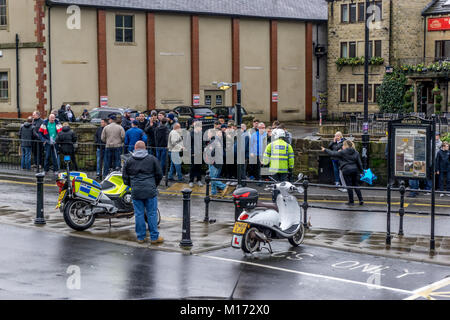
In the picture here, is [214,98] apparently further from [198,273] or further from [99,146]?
[198,273]

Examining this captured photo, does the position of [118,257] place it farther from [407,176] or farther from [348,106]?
[348,106]

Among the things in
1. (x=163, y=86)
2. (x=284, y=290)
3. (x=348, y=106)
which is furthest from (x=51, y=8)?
(x=284, y=290)

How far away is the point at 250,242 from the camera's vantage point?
1309cm

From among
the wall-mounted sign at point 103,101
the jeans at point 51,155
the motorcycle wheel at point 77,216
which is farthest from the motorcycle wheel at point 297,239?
the wall-mounted sign at point 103,101

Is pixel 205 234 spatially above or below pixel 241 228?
Answer: below

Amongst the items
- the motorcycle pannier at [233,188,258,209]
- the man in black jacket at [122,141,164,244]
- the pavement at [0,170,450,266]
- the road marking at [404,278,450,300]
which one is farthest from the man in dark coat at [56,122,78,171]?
the road marking at [404,278,450,300]

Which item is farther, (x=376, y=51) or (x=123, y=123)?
(x=376, y=51)

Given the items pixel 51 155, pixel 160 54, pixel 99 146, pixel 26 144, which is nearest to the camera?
pixel 99 146

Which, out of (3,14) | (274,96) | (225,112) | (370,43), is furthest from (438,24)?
(3,14)

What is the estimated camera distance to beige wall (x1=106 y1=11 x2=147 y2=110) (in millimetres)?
44344

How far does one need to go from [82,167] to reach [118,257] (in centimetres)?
1299

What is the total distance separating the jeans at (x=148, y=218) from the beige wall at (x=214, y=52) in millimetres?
34837

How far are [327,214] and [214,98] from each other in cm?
3192

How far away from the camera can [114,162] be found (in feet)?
76.7
